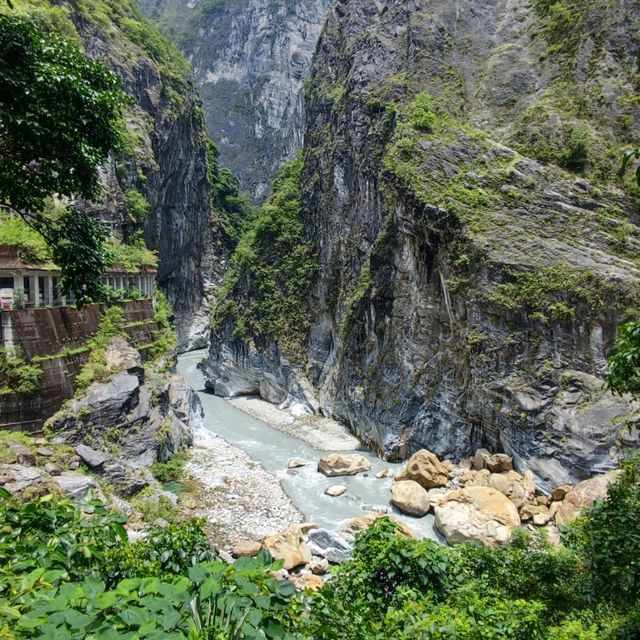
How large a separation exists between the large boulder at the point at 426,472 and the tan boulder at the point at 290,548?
530 cm

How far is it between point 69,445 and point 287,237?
23544mm

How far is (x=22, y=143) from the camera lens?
14.7 ft

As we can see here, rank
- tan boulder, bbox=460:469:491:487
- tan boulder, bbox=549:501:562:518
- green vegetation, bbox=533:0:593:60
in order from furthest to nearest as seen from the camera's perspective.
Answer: green vegetation, bbox=533:0:593:60
tan boulder, bbox=460:469:491:487
tan boulder, bbox=549:501:562:518

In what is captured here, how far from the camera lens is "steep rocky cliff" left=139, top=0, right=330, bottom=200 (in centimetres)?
7381

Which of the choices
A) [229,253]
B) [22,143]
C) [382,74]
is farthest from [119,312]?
[229,253]

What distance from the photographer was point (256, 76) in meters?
78.8

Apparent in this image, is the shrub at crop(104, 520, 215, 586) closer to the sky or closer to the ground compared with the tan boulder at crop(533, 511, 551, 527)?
closer to the sky

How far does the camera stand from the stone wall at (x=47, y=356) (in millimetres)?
14062

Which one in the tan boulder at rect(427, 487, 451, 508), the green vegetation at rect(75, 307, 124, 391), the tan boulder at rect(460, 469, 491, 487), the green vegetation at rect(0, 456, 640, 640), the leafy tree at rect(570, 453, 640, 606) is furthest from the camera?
the green vegetation at rect(75, 307, 124, 391)

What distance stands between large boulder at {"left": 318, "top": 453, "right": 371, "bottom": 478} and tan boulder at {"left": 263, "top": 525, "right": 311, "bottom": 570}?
17.5 feet

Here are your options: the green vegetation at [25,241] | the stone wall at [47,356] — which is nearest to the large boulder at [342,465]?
the stone wall at [47,356]

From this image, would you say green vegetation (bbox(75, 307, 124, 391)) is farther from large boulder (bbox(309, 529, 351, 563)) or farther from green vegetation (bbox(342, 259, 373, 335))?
green vegetation (bbox(342, 259, 373, 335))

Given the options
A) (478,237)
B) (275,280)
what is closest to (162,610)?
(478,237)

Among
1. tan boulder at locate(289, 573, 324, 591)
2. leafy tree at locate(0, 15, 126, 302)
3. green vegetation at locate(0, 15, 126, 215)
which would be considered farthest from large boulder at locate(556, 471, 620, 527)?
green vegetation at locate(0, 15, 126, 215)
